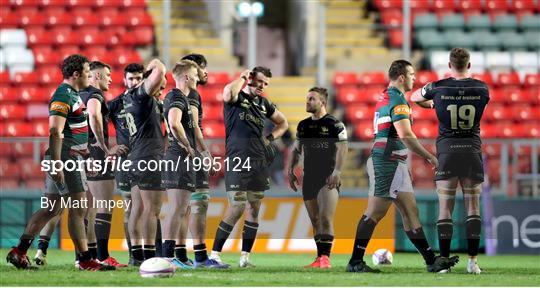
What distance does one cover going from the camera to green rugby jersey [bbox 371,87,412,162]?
1052 centimetres

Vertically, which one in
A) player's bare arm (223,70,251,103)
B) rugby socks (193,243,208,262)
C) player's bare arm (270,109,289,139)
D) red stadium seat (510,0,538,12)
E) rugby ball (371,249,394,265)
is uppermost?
red stadium seat (510,0,538,12)

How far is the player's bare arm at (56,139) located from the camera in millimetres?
10086

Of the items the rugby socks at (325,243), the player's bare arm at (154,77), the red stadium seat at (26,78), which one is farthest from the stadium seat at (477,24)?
the player's bare arm at (154,77)

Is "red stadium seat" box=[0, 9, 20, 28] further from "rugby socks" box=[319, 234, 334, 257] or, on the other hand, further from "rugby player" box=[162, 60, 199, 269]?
"rugby socks" box=[319, 234, 334, 257]

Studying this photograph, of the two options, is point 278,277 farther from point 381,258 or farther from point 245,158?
point 381,258

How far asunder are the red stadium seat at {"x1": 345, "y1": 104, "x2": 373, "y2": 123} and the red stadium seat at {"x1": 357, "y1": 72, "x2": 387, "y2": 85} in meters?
0.70

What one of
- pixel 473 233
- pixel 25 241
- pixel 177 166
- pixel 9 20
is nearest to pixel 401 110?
pixel 473 233

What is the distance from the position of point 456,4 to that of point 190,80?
1193 centimetres

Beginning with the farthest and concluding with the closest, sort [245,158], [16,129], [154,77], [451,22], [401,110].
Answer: [451,22], [16,129], [245,158], [401,110], [154,77]

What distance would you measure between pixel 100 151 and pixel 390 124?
2838 millimetres

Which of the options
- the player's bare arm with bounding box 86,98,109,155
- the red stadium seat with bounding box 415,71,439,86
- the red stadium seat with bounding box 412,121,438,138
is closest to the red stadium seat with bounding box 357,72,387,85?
the red stadium seat with bounding box 415,71,439,86

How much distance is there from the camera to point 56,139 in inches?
399

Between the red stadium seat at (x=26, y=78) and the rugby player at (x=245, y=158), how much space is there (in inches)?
330

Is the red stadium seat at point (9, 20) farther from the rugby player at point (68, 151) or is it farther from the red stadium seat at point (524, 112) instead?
the rugby player at point (68, 151)
